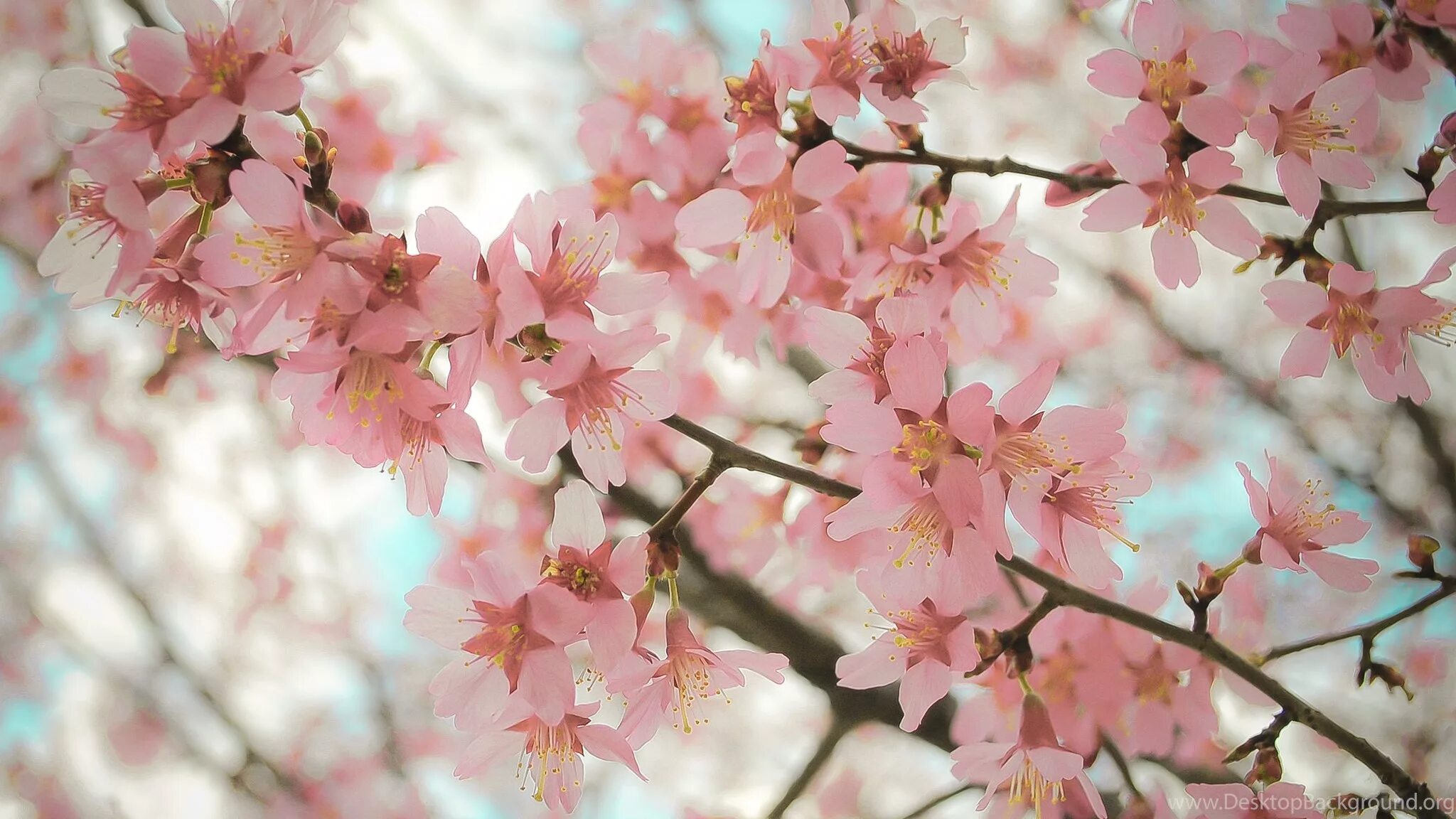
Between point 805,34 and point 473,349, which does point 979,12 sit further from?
point 473,349

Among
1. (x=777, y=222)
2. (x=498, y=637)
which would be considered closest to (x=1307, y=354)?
(x=777, y=222)

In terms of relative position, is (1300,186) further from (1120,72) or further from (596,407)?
(596,407)

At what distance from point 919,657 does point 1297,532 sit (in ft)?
1.69

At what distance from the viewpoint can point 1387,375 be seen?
1027mm

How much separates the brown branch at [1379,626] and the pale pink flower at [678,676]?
27.8 inches

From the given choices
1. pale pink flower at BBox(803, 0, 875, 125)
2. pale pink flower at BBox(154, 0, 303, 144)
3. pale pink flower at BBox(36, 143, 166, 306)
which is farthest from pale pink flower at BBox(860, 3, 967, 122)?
pale pink flower at BBox(36, 143, 166, 306)

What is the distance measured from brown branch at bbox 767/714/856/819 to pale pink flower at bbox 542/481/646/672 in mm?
792

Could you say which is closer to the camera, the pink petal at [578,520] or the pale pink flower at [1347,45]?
the pink petal at [578,520]

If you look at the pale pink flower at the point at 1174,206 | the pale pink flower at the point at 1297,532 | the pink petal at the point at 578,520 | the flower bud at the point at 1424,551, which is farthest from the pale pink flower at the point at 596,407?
the flower bud at the point at 1424,551

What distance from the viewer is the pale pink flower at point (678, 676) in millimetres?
867

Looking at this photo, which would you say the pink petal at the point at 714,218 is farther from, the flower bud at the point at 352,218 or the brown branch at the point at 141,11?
the brown branch at the point at 141,11

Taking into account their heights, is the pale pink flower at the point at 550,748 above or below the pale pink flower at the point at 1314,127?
below

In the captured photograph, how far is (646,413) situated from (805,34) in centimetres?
56

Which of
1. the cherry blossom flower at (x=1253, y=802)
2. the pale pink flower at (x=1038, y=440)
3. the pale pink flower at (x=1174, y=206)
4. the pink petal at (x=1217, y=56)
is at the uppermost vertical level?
the pink petal at (x=1217, y=56)
